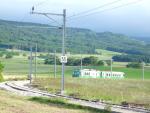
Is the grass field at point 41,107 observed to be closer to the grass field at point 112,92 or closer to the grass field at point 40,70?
A: the grass field at point 112,92

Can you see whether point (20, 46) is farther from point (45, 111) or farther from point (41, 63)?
point (45, 111)

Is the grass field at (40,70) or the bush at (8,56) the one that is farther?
the bush at (8,56)

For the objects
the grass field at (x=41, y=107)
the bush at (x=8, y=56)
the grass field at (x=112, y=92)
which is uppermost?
the bush at (x=8, y=56)

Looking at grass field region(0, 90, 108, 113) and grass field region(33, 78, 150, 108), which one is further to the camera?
grass field region(33, 78, 150, 108)

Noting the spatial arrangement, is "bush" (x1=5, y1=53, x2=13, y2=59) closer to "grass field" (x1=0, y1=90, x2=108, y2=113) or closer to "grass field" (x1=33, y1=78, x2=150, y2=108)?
"grass field" (x1=33, y1=78, x2=150, y2=108)

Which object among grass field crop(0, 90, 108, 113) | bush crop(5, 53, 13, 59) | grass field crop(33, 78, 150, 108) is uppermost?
bush crop(5, 53, 13, 59)

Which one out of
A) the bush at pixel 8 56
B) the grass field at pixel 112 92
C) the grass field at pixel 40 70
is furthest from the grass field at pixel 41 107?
the bush at pixel 8 56

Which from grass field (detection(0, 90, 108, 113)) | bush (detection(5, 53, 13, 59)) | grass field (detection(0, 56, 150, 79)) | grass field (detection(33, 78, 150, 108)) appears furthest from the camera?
bush (detection(5, 53, 13, 59))

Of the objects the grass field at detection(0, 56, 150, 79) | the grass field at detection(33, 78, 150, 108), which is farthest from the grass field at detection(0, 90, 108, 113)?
the grass field at detection(0, 56, 150, 79)

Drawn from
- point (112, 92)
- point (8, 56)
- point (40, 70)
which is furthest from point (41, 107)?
point (8, 56)

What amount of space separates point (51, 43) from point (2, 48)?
24.5m

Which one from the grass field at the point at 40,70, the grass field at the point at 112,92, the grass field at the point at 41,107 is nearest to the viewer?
the grass field at the point at 41,107

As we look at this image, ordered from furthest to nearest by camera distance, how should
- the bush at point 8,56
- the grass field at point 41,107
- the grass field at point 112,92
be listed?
the bush at point 8,56
the grass field at point 112,92
the grass field at point 41,107

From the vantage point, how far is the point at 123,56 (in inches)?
6757
